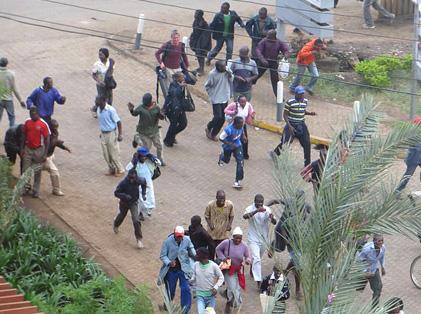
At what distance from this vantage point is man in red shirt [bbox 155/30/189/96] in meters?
24.2

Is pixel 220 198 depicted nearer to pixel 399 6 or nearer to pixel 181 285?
pixel 181 285

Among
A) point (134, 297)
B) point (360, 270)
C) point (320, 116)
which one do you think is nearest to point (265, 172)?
point (320, 116)

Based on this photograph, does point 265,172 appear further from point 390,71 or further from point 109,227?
point 390,71

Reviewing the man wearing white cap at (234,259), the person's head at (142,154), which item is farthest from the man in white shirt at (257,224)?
the person's head at (142,154)

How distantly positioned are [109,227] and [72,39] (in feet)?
30.4

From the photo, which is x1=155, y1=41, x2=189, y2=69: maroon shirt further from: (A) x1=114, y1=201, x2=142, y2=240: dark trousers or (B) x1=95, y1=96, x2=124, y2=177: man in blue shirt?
(A) x1=114, y1=201, x2=142, y2=240: dark trousers

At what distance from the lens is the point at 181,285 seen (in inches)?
701

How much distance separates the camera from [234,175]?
73.8 ft

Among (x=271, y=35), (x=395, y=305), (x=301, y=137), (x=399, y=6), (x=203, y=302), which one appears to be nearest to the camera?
(x=395, y=305)

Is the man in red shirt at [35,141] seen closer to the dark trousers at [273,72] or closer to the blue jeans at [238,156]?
the blue jeans at [238,156]

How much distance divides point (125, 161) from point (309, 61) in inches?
188

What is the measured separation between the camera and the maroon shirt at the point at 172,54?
24.2 metres

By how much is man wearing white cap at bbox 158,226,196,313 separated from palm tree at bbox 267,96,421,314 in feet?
11.8

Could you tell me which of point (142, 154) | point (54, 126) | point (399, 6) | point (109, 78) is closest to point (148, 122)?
point (54, 126)
